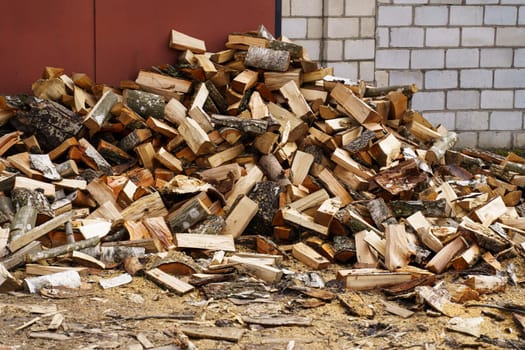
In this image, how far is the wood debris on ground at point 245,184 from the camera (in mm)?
5164

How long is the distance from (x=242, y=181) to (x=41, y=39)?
227 centimetres

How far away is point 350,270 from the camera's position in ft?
17.1

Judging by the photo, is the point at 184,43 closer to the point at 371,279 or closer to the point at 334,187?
the point at 334,187

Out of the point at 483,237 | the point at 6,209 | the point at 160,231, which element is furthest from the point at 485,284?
the point at 6,209

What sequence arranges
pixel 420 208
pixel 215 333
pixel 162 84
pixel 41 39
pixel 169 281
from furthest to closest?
1. pixel 41 39
2. pixel 162 84
3. pixel 420 208
4. pixel 169 281
5. pixel 215 333

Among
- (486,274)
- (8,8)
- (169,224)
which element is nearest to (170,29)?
(8,8)

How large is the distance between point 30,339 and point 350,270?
2068mm

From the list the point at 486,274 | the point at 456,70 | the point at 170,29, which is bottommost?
the point at 486,274

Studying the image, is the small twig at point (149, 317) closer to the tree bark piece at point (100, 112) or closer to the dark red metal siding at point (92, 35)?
the tree bark piece at point (100, 112)

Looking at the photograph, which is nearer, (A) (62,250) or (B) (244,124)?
(A) (62,250)

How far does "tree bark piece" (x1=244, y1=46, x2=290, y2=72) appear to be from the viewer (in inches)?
266

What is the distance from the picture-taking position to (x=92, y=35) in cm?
711

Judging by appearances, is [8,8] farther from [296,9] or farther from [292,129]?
[296,9]

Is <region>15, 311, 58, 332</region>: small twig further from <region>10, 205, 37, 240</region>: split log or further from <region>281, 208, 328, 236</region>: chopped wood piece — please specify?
<region>281, 208, 328, 236</region>: chopped wood piece
